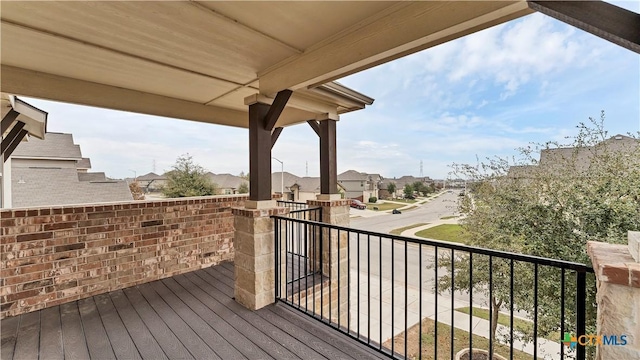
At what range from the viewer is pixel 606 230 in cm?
370

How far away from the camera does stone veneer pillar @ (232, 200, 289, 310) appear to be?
2.89 metres

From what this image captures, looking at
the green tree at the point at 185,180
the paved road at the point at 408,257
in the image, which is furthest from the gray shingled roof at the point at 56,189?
the paved road at the point at 408,257

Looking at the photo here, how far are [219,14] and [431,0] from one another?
150cm

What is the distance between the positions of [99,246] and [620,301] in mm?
4712

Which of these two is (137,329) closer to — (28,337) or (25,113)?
(28,337)

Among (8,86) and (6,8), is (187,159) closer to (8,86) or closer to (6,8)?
(8,86)

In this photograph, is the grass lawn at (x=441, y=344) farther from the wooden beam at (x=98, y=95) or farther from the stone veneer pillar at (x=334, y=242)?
the wooden beam at (x=98, y=95)

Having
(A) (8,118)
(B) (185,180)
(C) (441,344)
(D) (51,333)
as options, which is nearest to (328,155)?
(D) (51,333)

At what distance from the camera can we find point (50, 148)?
944cm

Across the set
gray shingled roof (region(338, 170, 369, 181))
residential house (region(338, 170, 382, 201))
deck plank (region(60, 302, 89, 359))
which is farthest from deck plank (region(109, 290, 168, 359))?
gray shingled roof (region(338, 170, 369, 181))

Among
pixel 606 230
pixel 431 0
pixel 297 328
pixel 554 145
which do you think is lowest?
pixel 297 328

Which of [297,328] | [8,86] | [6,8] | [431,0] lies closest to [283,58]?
[431,0]

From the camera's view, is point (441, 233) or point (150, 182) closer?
point (441, 233)

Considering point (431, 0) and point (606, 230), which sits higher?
point (431, 0)
